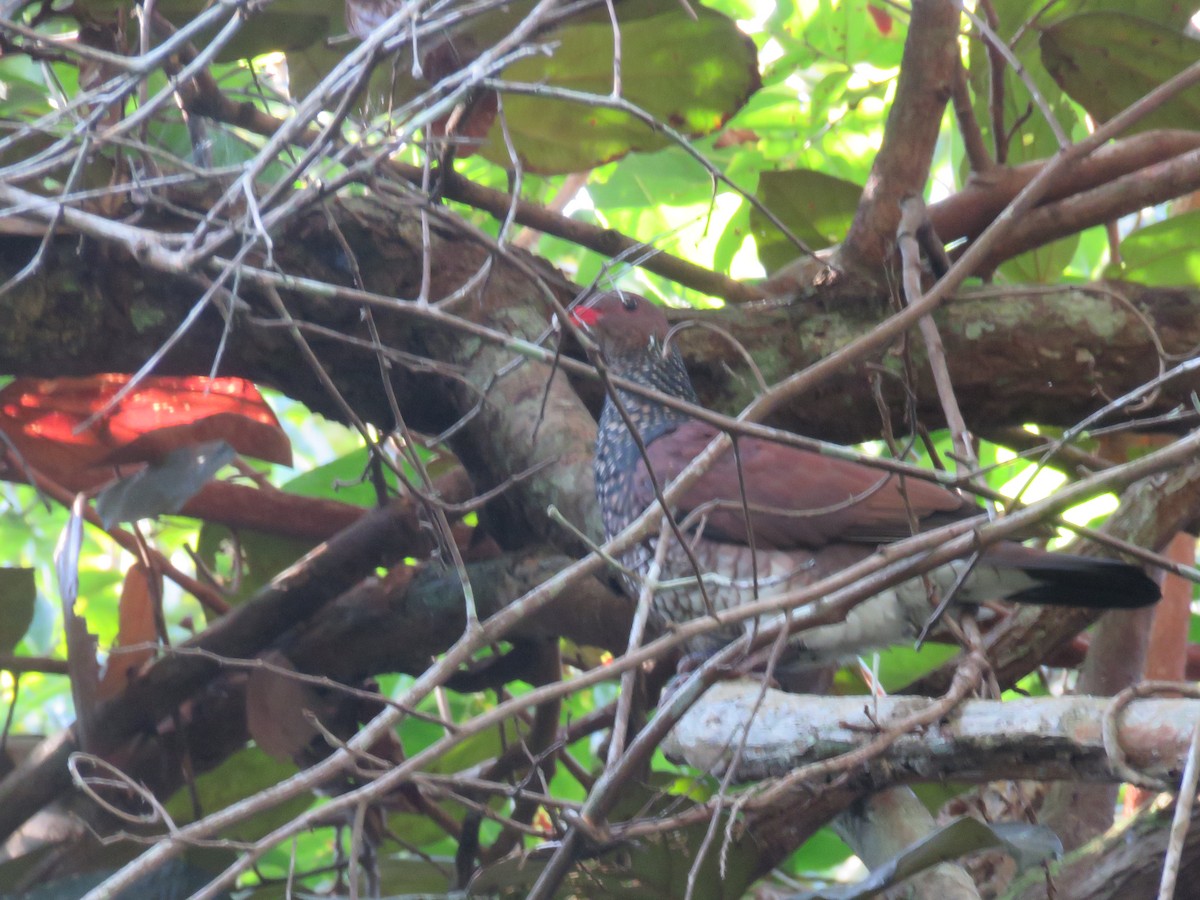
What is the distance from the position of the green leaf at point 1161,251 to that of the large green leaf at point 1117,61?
0.26 meters

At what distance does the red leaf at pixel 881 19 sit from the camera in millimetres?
2580

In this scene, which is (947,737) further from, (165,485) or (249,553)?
(249,553)

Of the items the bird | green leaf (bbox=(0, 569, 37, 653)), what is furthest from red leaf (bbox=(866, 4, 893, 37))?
green leaf (bbox=(0, 569, 37, 653))

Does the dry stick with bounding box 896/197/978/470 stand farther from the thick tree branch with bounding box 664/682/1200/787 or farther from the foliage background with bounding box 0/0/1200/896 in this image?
the thick tree branch with bounding box 664/682/1200/787

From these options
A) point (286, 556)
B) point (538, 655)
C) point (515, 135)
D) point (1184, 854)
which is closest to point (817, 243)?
point (515, 135)

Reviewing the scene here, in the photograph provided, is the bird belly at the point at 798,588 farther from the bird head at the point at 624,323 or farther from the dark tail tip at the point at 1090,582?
the bird head at the point at 624,323

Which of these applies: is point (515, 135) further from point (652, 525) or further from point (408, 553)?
point (652, 525)

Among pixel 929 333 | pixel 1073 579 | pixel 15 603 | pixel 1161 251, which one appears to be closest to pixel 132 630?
pixel 15 603

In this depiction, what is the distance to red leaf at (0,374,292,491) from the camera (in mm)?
1889

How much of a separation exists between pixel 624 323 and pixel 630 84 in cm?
45

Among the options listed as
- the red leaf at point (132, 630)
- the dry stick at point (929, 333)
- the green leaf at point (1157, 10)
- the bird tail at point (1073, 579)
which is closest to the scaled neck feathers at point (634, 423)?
the dry stick at point (929, 333)

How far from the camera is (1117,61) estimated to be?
2.03 metres

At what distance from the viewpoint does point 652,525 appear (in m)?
1.21

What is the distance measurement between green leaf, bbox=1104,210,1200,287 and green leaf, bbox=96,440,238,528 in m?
1.82
